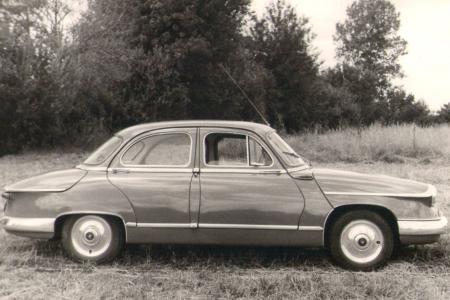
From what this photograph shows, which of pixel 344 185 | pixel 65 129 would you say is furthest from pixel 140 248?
pixel 65 129

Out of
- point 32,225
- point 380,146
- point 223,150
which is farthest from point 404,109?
point 32,225

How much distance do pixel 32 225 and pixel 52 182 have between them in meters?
0.47

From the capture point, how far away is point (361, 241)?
216 inches

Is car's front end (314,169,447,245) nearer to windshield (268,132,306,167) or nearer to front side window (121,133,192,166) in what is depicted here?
windshield (268,132,306,167)

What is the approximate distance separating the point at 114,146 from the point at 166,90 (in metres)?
20.7

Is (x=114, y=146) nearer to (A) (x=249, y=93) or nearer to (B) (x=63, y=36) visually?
(B) (x=63, y=36)

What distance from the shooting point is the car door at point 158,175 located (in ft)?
18.0

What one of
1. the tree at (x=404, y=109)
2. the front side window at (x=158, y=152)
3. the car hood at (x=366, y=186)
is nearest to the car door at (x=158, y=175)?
the front side window at (x=158, y=152)

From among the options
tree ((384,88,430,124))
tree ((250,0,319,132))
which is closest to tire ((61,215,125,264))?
tree ((250,0,319,132))

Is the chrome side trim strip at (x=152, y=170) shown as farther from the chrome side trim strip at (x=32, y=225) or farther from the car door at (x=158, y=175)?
the chrome side trim strip at (x=32, y=225)

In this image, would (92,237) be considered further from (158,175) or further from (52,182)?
(158,175)

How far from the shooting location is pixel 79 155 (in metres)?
18.6

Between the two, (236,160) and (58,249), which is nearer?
(236,160)

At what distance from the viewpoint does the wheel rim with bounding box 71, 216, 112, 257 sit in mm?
5637
